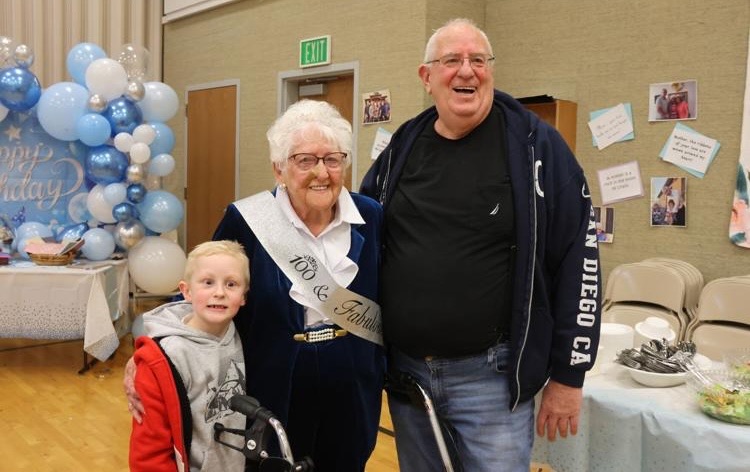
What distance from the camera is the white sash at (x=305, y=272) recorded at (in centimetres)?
153

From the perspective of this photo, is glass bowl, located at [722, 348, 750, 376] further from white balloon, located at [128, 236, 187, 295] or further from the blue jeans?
white balloon, located at [128, 236, 187, 295]

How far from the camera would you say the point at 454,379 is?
5.00ft

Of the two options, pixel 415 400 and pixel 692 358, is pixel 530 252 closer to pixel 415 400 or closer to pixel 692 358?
pixel 415 400

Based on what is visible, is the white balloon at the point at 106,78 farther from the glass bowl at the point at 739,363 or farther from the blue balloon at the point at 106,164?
the glass bowl at the point at 739,363

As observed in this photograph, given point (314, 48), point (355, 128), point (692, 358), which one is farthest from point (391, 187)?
point (314, 48)

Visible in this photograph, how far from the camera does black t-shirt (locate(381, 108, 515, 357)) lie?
1480 mm

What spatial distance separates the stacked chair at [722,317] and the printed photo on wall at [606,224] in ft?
2.38

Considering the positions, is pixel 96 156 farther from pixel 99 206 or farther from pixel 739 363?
pixel 739 363

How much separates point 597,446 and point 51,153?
13.6 ft

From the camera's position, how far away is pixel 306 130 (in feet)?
4.96

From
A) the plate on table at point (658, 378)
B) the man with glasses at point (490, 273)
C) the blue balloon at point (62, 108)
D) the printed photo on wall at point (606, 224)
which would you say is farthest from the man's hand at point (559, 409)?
the blue balloon at point (62, 108)

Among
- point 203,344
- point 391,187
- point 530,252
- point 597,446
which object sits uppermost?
point 391,187

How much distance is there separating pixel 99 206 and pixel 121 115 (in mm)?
624

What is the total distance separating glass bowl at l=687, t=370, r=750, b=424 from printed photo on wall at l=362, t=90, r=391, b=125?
3108mm
